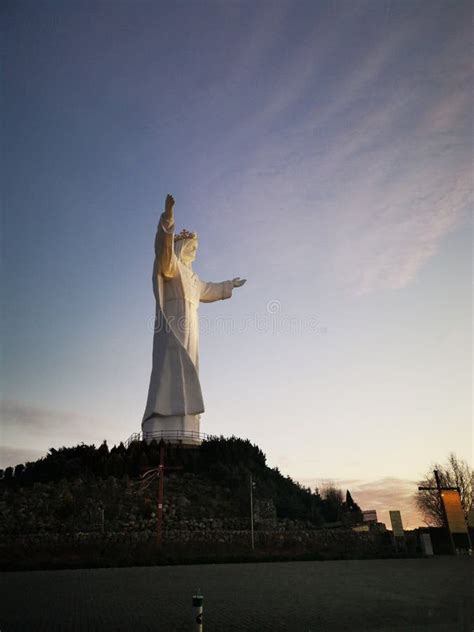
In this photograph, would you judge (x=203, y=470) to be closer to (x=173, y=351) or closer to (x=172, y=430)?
(x=172, y=430)

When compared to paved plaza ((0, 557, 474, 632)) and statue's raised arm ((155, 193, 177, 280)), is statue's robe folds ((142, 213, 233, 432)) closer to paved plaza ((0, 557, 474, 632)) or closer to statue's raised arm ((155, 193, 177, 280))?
statue's raised arm ((155, 193, 177, 280))

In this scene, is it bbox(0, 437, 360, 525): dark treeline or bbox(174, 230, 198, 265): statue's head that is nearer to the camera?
bbox(0, 437, 360, 525): dark treeline

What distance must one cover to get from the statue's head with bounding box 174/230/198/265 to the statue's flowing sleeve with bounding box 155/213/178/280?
5.91 ft

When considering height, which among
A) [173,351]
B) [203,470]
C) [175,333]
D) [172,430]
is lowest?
[203,470]

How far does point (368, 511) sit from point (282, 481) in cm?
628

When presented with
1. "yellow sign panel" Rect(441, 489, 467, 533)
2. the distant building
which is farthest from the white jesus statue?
"yellow sign panel" Rect(441, 489, 467, 533)

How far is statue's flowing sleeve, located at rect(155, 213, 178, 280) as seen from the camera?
75.1 feet

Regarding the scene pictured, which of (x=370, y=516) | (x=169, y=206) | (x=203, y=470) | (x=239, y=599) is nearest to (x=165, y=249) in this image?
(x=169, y=206)

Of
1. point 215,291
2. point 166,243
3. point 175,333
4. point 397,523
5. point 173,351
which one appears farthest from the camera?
point 215,291

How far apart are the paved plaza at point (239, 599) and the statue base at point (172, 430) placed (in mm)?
A: 13498

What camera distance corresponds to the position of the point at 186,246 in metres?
29.2

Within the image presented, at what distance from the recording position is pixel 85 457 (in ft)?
75.8

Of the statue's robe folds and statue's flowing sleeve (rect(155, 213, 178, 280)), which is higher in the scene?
statue's flowing sleeve (rect(155, 213, 178, 280))

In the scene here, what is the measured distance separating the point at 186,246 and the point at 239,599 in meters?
23.5
